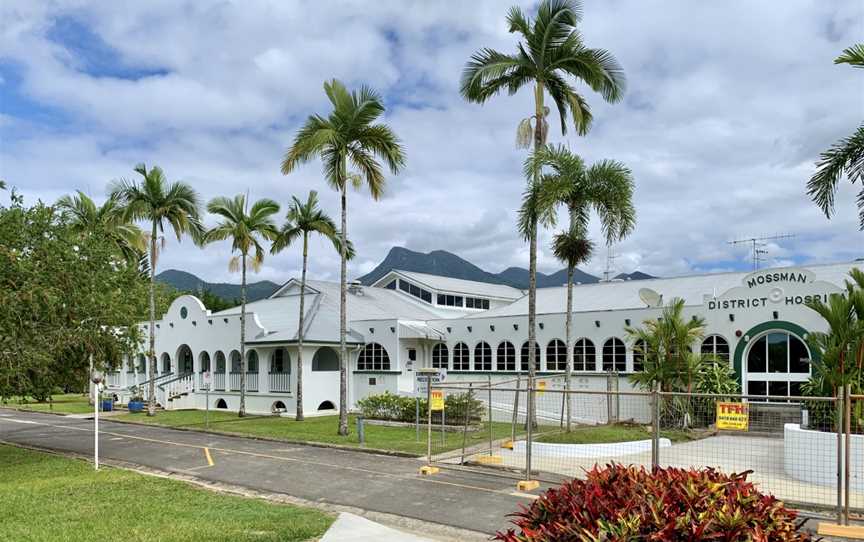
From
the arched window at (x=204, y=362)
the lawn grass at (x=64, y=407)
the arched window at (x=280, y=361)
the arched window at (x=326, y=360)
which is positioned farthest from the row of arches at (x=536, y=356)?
the lawn grass at (x=64, y=407)

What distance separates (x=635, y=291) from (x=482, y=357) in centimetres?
707

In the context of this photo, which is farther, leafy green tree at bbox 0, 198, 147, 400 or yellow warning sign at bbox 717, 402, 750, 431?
leafy green tree at bbox 0, 198, 147, 400

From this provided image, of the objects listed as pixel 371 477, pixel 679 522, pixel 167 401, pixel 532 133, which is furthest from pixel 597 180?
pixel 167 401

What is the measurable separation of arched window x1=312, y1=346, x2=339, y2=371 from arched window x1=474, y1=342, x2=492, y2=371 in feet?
24.4

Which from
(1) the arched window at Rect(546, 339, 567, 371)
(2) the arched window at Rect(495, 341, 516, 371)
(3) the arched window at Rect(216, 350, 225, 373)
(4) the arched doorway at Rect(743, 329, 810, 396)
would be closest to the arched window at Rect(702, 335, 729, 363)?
(4) the arched doorway at Rect(743, 329, 810, 396)

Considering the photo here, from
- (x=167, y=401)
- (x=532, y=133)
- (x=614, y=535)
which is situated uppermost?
(x=532, y=133)

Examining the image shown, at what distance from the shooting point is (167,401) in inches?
1421

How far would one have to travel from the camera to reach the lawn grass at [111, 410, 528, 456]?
20.3m

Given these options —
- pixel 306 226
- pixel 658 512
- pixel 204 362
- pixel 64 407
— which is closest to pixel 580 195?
pixel 306 226

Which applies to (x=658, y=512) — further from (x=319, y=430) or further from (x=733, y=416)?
(x=319, y=430)

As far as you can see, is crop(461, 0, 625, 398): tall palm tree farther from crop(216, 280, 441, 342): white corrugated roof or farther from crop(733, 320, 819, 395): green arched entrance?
crop(216, 280, 441, 342): white corrugated roof

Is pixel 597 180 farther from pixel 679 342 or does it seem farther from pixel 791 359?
pixel 791 359

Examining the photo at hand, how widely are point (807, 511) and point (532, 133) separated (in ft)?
42.4

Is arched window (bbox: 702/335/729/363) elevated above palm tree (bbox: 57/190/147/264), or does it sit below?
below
